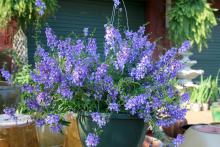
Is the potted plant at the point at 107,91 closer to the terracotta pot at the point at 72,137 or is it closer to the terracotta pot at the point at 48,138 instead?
the terracotta pot at the point at 72,137

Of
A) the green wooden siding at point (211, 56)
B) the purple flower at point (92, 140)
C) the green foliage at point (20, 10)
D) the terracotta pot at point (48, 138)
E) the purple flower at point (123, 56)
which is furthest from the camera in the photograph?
the green wooden siding at point (211, 56)

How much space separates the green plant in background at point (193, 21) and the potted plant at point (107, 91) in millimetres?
4260

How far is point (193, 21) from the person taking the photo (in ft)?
18.4

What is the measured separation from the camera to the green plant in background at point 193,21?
5621 mm

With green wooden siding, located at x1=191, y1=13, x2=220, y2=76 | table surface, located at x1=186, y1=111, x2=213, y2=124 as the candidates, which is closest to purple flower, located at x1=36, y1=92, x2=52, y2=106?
table surface, located at x1=186, y1=111, x2=213, y2=124

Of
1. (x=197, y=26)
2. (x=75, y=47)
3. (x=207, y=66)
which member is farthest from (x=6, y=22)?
(x=207, y=66)

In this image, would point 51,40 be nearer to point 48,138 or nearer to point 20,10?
point 48,138

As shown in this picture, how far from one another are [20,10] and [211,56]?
218 inches

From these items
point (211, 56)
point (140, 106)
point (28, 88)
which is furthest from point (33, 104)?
point (211, 56)

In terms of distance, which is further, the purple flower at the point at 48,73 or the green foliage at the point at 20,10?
the green foliage at the point at 20,10

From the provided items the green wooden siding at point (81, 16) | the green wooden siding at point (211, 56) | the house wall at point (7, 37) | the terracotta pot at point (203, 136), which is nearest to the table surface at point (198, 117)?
the green wooden siding at point (81, 16)

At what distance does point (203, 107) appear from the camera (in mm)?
6551

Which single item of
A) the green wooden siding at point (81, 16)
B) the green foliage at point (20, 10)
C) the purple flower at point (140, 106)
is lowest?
the purple flower at point (140, 106)

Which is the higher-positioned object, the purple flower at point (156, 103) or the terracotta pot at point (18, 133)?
the purple flower at point (156, 103)
